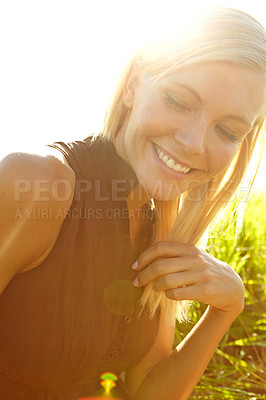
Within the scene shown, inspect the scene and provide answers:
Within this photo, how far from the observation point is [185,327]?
141 inches

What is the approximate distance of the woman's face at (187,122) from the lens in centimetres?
169

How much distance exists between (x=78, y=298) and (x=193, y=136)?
707 mm

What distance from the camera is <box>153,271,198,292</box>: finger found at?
188 cm

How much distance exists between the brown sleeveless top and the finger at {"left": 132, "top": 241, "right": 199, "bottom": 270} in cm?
4

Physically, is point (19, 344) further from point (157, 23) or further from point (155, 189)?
point (157, 23)

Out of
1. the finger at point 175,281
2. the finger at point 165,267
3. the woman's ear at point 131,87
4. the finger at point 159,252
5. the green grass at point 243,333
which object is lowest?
Answer: the green grass at point 243,333

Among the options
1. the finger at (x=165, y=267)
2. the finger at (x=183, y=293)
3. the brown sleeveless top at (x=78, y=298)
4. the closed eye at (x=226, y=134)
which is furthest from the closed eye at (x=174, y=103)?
the finger at (x=183, y=293)

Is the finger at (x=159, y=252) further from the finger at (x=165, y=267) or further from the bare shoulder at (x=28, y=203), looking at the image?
the bare shoulder at (x=28, y=203)

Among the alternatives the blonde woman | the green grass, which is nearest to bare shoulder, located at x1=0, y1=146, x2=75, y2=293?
the blonde woman

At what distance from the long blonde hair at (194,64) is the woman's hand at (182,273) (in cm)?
20

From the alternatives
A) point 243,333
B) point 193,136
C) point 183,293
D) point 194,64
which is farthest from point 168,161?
point 243,333

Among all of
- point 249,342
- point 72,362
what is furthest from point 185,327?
point 72,362

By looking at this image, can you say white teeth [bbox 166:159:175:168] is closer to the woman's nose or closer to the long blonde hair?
the woman's nose

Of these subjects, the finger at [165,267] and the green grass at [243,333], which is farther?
the green grass at [243,333]
